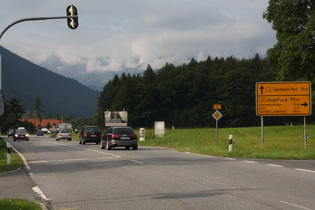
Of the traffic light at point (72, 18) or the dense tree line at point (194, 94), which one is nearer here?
the traffic light at point (72, 18)

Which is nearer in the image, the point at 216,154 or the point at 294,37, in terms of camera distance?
the point at 216,154

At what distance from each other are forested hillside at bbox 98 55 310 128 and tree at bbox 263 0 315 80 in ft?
198

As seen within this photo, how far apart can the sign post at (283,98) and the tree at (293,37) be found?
28.1 ft

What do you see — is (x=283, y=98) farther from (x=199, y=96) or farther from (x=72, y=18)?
(x=199, y=96)

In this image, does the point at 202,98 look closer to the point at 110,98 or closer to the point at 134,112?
the point at 134,112

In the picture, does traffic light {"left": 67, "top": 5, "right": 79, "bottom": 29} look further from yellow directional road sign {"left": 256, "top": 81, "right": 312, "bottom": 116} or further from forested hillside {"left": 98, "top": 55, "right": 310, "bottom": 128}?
forested hillside {"left": 98, "top": 55, "right": 310, "bottom": 128}

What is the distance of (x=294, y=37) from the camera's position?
3622cm

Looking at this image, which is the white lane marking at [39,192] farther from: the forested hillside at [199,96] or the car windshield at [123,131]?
the forested hillside at [199,96]

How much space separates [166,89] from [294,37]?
83.8 meters

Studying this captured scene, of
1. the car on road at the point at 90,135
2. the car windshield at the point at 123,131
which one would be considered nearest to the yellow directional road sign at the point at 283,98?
the car windshield at the point at 123,131

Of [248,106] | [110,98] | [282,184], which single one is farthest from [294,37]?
[110,98]

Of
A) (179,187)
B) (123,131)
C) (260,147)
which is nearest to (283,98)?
(260,147)

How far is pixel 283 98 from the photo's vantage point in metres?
27.1

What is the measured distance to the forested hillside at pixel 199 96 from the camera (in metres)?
102
